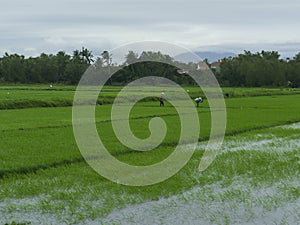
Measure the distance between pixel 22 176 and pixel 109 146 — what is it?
9.05 feet

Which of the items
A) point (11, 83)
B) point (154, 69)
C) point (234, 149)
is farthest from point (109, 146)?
point (11, 83)

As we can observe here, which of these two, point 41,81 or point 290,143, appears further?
point 41,81

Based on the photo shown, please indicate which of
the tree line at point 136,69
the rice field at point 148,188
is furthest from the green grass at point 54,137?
the tree line at point 136,69

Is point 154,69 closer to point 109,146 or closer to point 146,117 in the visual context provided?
point 146,117

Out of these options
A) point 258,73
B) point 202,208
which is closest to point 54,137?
point 202,208

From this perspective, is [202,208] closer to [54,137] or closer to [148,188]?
[148,188]

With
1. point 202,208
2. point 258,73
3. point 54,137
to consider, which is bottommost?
point 202,208

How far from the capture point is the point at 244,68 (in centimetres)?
5369

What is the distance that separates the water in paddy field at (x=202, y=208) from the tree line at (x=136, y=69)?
36202 mm

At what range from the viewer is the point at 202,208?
548 centimetres

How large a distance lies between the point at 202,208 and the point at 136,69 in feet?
128

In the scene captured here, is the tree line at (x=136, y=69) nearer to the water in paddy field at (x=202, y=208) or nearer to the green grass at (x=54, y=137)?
the green grass at (x=54, y=137)

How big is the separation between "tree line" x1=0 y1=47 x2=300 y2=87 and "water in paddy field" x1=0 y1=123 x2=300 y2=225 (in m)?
36.2

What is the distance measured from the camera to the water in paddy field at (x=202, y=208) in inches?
198
